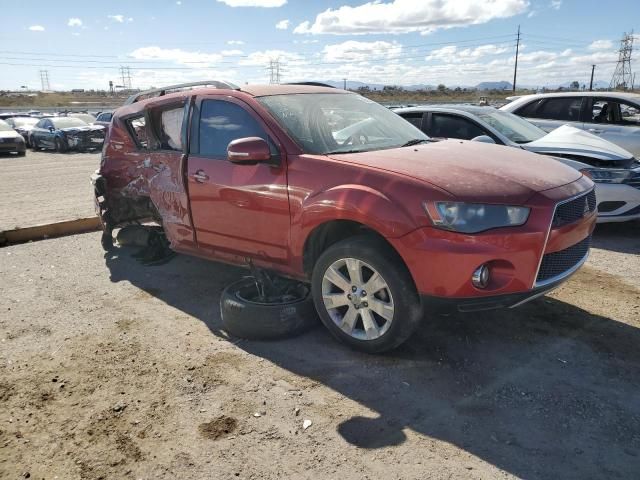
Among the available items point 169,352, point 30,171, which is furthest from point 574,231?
point 30,171

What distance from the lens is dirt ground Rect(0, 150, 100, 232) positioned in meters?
8.27

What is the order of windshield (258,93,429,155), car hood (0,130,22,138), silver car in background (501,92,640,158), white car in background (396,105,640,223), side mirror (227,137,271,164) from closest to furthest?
side mirror (227,137,271,164), windshield (258,93,429,155), white car in background (396,105,640,223), silver car in background (501,92,640,158), car hood (0,130,22,138)

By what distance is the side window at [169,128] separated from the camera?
196 inches

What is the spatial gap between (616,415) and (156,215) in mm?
4246

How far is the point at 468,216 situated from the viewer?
3205mm

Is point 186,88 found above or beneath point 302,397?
above

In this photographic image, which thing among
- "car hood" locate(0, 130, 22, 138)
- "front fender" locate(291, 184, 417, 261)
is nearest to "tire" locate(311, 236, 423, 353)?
"front fender" locate(291, 184, 417, 261)

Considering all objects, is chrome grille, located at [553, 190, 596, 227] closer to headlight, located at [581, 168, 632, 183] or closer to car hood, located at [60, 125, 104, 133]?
headlight, located at [581, 168, 632, 183]

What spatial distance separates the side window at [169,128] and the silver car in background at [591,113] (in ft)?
19.6

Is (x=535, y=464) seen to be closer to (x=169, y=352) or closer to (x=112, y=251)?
(x=169, y=352)

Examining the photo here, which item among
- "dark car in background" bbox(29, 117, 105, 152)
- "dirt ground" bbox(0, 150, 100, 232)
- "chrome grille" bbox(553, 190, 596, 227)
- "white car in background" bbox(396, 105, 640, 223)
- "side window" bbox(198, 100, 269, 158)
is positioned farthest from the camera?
"dark car in background" bbox(29, 117, 105, 152)

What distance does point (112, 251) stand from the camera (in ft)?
21.2

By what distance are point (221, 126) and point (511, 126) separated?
4530 millimetres

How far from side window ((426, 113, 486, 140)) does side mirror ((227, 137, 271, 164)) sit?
3.95 m
